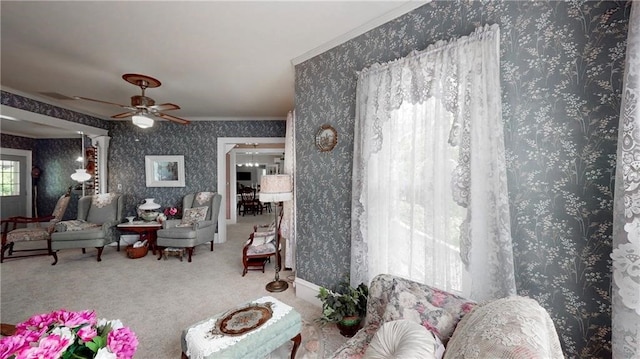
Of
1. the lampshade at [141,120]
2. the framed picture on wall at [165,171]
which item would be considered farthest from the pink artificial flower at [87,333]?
the framed picture on wall at [165,171]

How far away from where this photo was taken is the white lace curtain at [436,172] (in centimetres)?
148

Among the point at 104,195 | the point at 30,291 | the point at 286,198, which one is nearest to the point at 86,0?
the point at 286,198

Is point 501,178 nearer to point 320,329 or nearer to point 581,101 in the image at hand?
point 581,101

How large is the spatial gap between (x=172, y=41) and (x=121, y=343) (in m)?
2.53

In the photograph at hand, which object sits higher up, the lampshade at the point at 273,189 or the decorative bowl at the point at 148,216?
the lampshade at the point at 273,189

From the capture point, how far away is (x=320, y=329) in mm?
2273

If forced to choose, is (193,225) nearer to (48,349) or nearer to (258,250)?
(258,250)

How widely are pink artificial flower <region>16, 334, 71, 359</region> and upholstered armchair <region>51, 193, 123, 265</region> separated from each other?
4491mm

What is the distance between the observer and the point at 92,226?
14.4ft

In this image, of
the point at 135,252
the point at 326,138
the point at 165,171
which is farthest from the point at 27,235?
the point at 326,138

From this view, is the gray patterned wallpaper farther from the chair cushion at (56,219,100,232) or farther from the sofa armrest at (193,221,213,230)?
the sofa armrest at (193,221,213,230)

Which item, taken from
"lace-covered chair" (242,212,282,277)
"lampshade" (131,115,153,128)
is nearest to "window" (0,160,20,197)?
"lampshade" (131,115,153,128)

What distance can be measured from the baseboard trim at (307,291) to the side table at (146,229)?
3058 mm

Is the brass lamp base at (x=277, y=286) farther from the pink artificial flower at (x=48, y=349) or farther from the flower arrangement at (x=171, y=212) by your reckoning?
the flower arrangement at (x=171, y=212)
